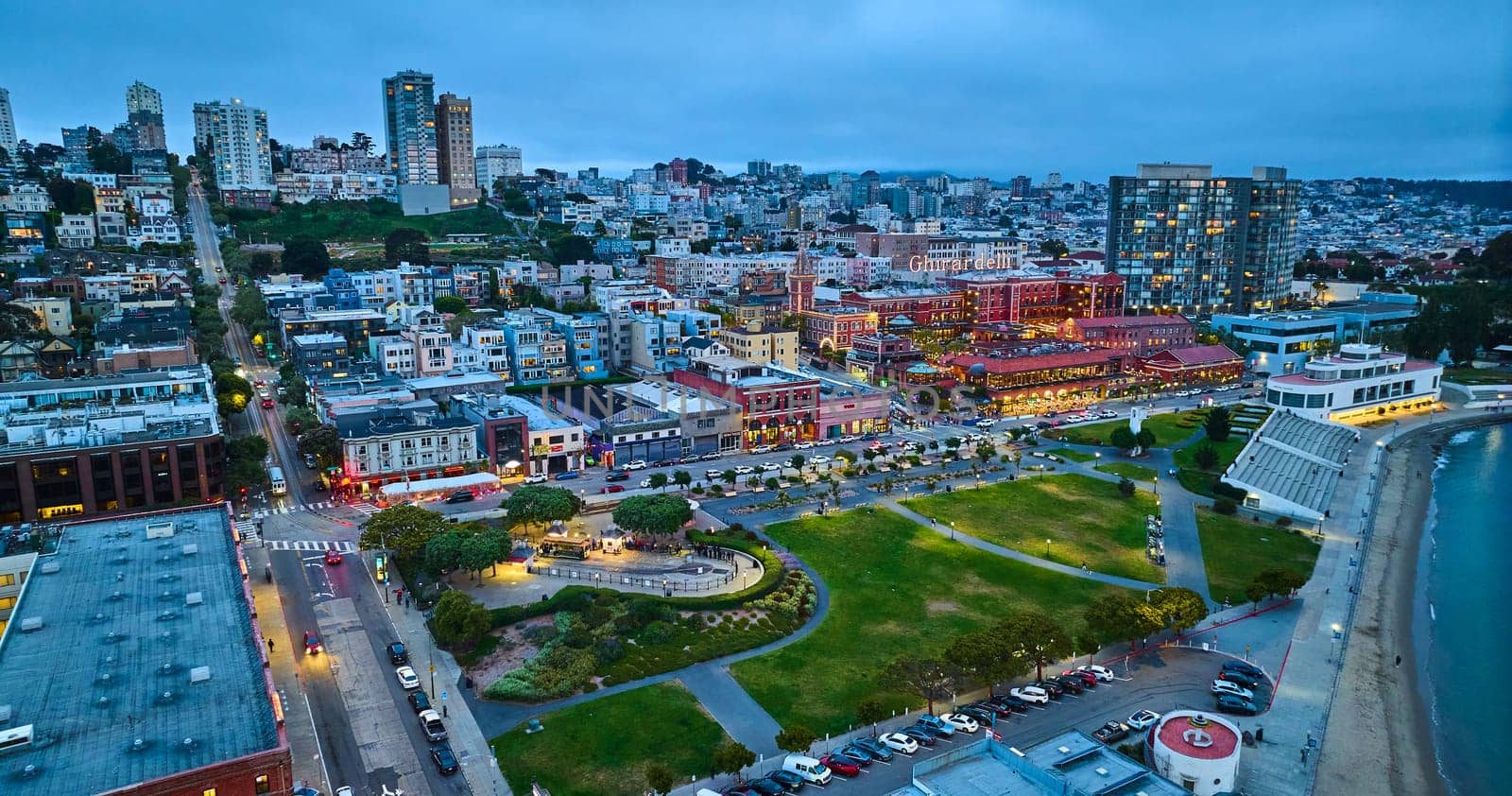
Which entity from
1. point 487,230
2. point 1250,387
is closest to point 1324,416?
point 1250,387

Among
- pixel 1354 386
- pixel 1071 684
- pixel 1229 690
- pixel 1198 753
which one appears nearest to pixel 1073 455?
pixel 1354 386

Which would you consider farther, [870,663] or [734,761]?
[870,663]

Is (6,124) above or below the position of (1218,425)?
above

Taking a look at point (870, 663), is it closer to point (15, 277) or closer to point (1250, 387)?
point (1250, 387)

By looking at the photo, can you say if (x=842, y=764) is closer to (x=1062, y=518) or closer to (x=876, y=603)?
(x=876, y=603)

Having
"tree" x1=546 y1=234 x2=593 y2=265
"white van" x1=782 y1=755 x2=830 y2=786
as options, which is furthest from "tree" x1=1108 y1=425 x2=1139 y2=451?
"tree" x1=546 y1=234 x2=593 y2=265

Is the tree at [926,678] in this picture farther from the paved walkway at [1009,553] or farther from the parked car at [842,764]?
the paved walkway at [1009,553]

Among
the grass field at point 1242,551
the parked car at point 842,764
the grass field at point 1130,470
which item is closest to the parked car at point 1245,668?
the grass field at point 1242,551
